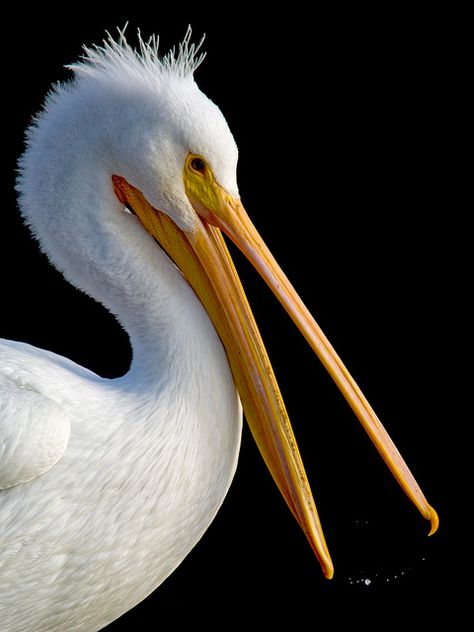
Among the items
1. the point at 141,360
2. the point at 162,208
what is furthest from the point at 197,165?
the point at 141,360

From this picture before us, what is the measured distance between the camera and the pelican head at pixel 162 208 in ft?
13.6

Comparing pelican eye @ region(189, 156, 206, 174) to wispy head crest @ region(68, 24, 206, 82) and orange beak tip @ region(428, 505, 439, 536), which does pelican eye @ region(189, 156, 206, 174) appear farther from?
orange beak tip @ region(428, 505, 439, 536)

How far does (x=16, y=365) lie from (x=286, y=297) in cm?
103

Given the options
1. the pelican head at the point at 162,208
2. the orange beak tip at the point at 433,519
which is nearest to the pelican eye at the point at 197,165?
the pelican head at the point at 162,208

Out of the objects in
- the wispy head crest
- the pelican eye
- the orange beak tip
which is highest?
the wispy head crest

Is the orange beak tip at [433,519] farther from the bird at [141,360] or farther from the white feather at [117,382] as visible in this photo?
the white feather at [117,382]

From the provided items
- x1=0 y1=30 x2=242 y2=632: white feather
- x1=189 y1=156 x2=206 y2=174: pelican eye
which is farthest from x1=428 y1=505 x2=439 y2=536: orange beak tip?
x1=189 y1=156 x2=206 y2=174: pelican eye

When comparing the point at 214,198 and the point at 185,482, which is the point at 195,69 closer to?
the point at 214,198

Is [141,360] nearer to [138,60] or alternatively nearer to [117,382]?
[117,382]

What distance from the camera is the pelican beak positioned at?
4207 mm

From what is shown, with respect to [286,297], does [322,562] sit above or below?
below

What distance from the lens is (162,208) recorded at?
4254mm

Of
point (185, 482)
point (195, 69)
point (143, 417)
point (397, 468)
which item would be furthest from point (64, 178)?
point (397, 468)

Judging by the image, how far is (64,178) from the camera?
4.21 metres
